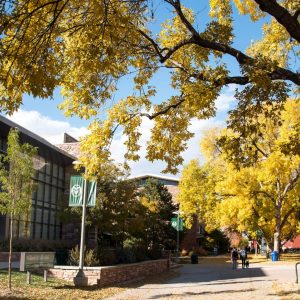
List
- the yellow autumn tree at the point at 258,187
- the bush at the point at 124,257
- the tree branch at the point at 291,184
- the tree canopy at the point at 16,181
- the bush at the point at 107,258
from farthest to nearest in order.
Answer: the tree branch at the point at 291,184, the yellow autumn tree at the point at 258,187, the bush at the point at 124,257, the bush at the point at 107,258, the tree canopy at the point at 16,181

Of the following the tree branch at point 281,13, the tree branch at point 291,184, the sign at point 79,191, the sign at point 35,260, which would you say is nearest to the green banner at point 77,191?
the sign at point 79,191

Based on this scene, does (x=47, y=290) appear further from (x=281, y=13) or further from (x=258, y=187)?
(x=258, y=187)

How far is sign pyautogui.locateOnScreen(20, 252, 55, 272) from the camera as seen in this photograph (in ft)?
57.9

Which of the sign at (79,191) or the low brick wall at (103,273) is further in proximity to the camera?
the sign at (79,191)

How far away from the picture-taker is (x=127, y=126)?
44.5ft

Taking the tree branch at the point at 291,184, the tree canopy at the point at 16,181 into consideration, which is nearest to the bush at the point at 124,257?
the tree canopy at the point at 16,181

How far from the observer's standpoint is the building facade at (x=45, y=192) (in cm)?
3061

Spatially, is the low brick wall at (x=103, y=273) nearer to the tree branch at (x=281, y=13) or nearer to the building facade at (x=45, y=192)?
the building facade at (x=45, y=192)

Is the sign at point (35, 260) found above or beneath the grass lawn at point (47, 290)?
above

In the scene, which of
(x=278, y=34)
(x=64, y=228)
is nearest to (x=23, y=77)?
(x=278, y=34)

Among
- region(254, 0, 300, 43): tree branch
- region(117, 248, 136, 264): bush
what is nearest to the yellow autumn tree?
region(117, 248, 136, 264): bush

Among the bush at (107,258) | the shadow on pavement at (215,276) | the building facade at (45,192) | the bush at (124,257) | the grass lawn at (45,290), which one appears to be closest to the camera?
the grass lawn at (45,290)

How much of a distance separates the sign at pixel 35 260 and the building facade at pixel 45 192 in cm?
1002

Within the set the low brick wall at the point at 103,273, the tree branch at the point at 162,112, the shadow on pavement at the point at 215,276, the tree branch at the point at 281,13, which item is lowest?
the shadow on pavement at the point at 215,276
